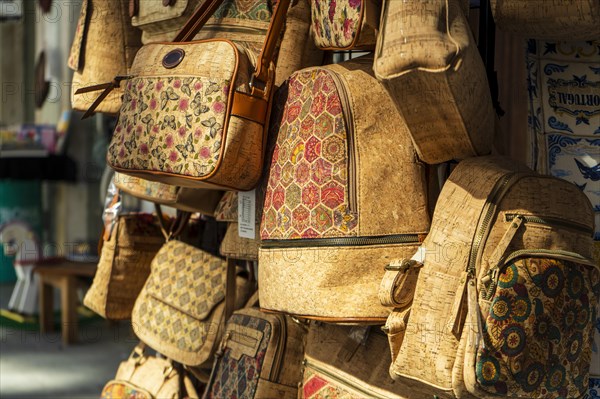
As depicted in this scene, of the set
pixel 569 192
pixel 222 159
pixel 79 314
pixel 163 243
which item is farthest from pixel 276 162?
pixel 79 314

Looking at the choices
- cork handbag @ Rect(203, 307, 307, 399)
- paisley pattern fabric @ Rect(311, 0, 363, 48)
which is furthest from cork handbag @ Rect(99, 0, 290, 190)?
cork handbag @ Rect(203, 307, 307, 399)

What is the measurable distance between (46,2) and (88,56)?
15.2 feet

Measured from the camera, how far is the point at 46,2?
24.0 ft

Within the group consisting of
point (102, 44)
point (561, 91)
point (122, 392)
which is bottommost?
point (122, 392)

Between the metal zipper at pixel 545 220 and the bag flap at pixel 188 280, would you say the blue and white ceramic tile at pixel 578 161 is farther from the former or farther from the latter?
the bag flap at pixel 188 280

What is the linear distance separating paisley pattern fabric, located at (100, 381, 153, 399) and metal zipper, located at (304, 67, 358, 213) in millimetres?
1410

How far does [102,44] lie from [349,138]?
3.73ft

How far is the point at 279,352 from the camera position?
257 cm

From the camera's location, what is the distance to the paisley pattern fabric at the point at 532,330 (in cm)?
172

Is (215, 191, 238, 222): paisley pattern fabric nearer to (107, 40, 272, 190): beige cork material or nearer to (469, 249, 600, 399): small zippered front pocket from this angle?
(107, 40, 272, 190): beige cork material

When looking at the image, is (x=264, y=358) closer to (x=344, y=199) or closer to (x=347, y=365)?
(x=347, y=365)

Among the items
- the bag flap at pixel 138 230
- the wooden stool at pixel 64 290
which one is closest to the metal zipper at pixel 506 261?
the bag flap at pixel 138 230

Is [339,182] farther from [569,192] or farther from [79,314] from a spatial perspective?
[79,314]

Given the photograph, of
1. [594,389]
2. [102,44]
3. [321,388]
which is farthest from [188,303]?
[594,389]
